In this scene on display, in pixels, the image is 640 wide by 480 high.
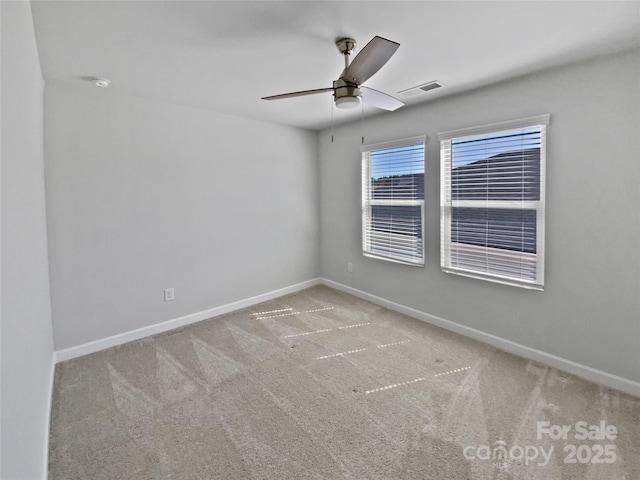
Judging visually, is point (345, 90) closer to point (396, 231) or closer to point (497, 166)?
point (497, 166)

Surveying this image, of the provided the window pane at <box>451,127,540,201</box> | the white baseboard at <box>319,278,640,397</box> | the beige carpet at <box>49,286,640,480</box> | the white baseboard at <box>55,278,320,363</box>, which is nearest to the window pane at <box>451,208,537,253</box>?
the window pane at <box>451,127,540,201</box>

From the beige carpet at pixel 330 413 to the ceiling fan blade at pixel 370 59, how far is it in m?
2.16

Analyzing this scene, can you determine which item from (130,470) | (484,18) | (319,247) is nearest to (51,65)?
(130,470)

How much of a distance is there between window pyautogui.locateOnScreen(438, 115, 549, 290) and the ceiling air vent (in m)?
0.48

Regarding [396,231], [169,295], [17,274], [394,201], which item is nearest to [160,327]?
[169,295]

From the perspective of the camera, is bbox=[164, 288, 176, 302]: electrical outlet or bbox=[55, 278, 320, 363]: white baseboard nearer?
bbox=[55, 278, 320, 363]: white baseboard

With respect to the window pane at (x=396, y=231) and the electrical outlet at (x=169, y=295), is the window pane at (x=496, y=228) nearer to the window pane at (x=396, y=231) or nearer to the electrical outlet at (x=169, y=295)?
the window pane at (x=396, y=231)

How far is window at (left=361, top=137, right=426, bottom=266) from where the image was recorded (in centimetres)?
345

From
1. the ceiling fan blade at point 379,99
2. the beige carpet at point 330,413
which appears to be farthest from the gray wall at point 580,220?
the ceiling fan blade at point 379,99

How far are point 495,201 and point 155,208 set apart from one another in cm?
328

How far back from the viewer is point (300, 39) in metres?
1.95

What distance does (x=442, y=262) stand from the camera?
3.24 meters

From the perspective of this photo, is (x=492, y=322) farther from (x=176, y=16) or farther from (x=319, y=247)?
(x=176, y=16)

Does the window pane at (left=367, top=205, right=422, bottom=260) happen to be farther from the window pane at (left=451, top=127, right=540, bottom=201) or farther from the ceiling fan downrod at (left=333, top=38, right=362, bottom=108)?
the ceiling fan downrod at (left=333, top=38, right=362, bottom=108)
